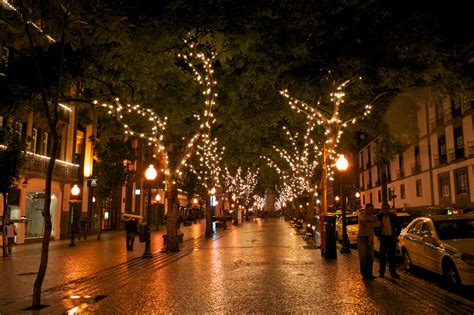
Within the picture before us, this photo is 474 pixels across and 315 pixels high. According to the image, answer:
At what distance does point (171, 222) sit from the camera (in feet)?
62.8

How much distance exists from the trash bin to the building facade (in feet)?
51.2

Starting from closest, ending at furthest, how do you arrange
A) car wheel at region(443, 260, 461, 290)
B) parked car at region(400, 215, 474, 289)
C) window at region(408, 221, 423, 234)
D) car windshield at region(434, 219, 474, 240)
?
parked car at region(400, 215, 474, 289) → car wheel at region(443, 260, 461, 290) → car windshield at region(434, 219, 474, 240) → window at region(408, 221, 423, 234)

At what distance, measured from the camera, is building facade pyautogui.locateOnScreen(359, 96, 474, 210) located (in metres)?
32.4

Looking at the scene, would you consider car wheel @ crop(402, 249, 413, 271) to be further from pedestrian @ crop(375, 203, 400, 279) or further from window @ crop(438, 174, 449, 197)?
window @ crop(438, 174, 449, 197)

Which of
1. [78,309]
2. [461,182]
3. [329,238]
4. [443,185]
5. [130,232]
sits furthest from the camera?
[443,185]

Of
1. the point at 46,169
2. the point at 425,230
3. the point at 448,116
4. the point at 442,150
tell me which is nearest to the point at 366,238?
the point at 425,230

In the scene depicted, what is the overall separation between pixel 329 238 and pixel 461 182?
2341 cm

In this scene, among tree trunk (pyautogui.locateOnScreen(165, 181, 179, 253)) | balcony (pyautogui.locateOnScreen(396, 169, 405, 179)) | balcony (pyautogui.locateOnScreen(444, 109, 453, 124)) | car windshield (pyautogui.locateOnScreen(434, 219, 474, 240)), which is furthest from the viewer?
balcony (pyautogui.locateOnScreen(396, 169, 405, 179))

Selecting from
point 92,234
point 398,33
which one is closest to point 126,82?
point 398,33

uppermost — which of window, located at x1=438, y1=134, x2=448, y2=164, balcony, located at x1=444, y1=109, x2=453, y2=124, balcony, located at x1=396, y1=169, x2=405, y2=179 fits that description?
balcony, located at x1=444, y1=109, x2=453, y2=124

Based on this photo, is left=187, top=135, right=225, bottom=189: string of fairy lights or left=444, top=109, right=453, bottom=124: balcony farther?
left=444, top=109, right=453, bottom=124: balcony

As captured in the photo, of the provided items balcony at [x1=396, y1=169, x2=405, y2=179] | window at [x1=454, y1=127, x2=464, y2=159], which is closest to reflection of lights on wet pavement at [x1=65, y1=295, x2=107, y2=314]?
window at [x1=454, y1=127, x2=464, y2=159]

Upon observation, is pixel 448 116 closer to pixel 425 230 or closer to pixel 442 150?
pixel 442 150

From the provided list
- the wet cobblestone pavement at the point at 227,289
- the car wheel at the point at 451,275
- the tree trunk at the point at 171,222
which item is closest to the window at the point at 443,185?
the wet cobblestone pavement at the point at 227,289
